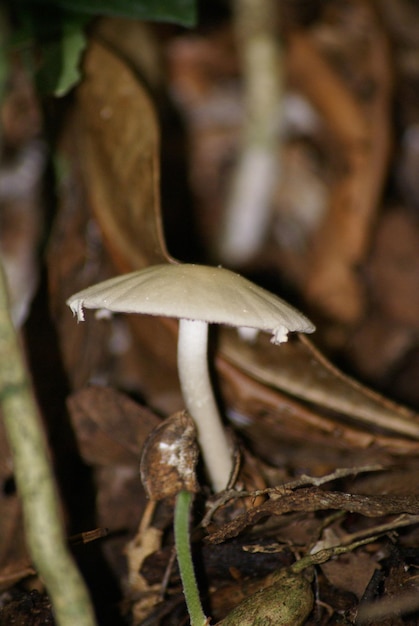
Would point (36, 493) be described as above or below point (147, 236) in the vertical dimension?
below

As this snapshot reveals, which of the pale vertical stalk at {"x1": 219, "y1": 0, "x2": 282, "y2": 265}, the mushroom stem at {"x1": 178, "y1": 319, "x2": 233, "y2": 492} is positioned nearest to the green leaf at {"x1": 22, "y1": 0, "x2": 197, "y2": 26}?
the pale vertical stalk at {"x1": 219, "y1": 0, "x2": 282, "y2": 265}

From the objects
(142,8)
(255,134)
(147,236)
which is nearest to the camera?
(147,236)

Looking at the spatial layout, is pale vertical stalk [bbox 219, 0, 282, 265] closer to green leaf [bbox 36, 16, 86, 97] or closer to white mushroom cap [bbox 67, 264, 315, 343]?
green leaf [bbox 36, 16, 86, 97]

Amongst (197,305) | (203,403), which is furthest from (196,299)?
(203,403)

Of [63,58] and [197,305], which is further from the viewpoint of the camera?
[63,58]

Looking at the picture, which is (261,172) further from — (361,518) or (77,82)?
(361,518)

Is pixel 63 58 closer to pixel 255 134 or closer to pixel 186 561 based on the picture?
pixel 255 134
